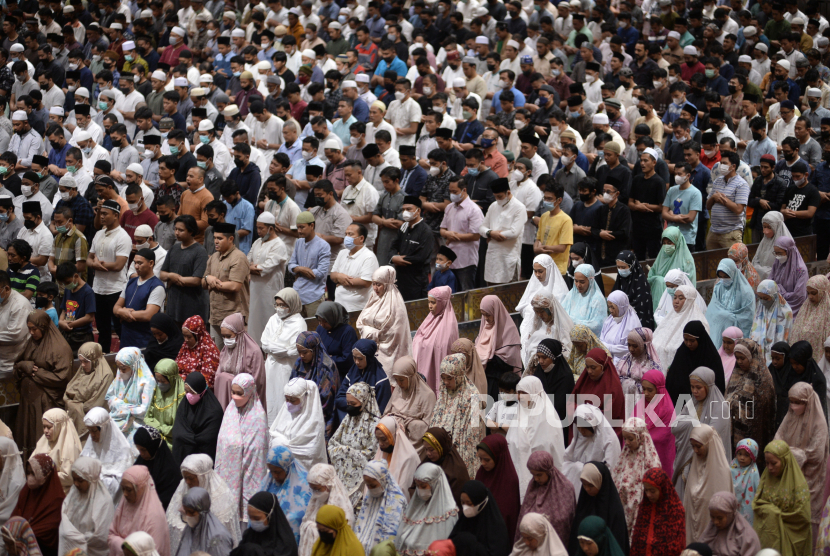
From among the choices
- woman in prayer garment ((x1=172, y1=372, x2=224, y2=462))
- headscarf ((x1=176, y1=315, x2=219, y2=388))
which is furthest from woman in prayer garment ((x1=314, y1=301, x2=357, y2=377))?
woman in prayer garment ((x1=172, y1=372, x2=224, y2=462))

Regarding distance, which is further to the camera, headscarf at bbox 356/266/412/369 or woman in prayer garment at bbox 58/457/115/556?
headscarf at bbox 356/266/412/369

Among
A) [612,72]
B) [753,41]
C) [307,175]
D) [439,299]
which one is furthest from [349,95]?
[753,41]

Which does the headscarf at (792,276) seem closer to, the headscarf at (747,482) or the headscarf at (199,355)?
the headscarf at (747,482)

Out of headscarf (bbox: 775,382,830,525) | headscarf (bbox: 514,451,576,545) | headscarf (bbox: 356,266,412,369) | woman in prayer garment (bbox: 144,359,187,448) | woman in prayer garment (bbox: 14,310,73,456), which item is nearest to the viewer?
headscarf (bbox: 514,451,576,545)

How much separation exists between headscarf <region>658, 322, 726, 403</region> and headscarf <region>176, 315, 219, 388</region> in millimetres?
3696

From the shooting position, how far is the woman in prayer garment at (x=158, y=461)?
24.0 feet

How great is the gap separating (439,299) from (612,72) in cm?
789

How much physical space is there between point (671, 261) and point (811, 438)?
11.0 feet

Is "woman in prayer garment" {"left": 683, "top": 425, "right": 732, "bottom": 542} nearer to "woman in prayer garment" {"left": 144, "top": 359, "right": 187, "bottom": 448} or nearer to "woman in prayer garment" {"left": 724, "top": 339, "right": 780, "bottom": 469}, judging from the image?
"woman in prayer garment" {"left": 724, "top": 339, "right": 780, "bottom": 469}

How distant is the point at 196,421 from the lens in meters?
7.95

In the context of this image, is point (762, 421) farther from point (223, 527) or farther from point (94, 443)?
point (94, 443)

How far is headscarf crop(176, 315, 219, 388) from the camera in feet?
28.7

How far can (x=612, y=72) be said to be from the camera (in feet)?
53.3

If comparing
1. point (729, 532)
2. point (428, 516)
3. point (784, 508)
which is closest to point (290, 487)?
point (428, 516)
